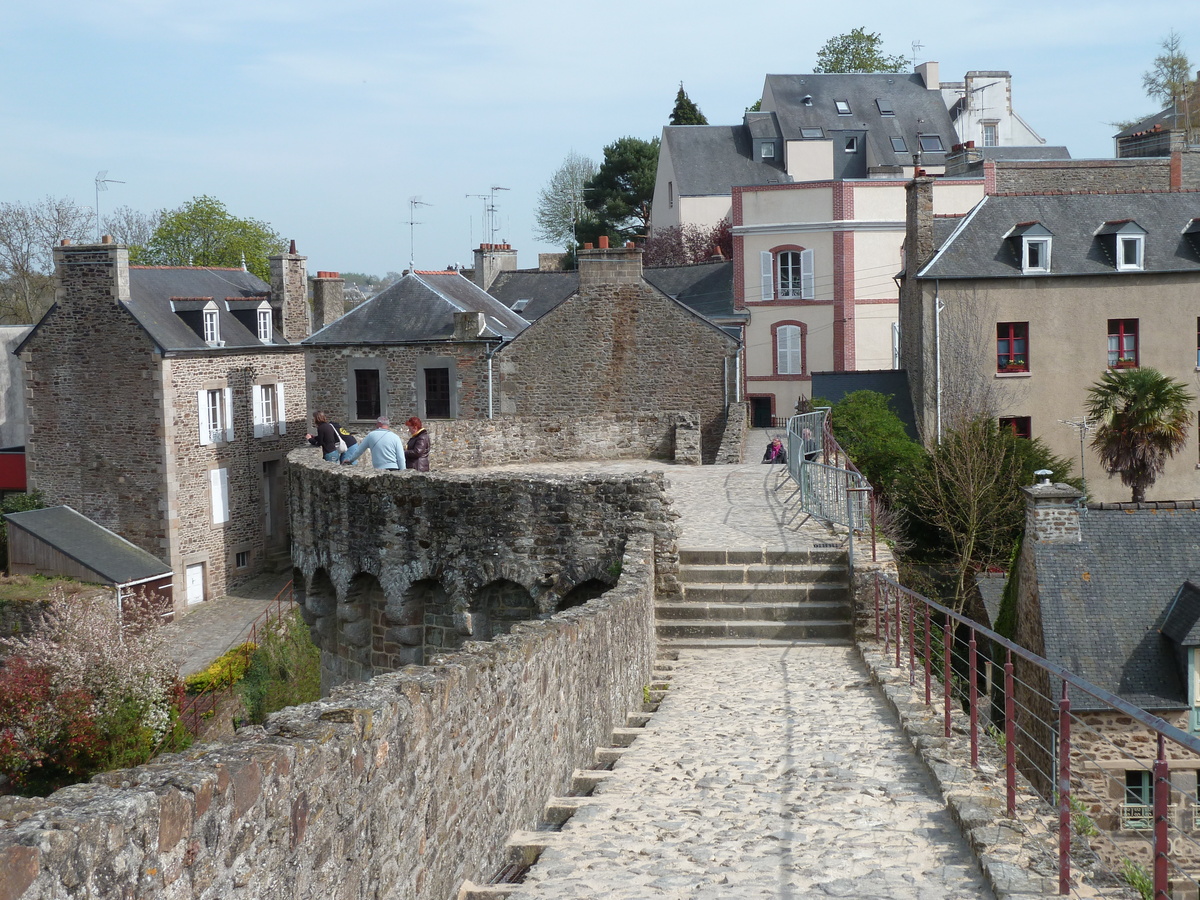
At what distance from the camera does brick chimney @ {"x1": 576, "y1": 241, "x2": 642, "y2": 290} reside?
26.6 meters

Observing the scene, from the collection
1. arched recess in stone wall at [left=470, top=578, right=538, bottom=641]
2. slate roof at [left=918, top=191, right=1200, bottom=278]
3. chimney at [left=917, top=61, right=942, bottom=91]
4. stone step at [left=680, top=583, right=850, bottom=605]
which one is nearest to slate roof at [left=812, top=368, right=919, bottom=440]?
slate roof at [left=918, top=191, right=1200, bottom=278]

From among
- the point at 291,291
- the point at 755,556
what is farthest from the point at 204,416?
the point at 755,556

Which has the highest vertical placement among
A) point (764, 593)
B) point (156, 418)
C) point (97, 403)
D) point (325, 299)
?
point (325, 299)

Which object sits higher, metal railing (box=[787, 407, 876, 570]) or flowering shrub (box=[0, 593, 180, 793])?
metal railing (box=[787, 407, 876, 570])

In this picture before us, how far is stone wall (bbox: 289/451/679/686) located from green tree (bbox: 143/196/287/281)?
51.5m

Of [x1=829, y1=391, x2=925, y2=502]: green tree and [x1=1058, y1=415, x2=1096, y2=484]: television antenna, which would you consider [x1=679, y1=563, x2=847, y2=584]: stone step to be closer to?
[x1=829, y1=391, x2=925, y2=502]: green tree

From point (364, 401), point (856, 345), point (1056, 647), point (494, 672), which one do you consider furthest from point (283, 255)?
point (494, 672)

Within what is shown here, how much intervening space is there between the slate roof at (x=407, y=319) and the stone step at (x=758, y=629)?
64.4 ft

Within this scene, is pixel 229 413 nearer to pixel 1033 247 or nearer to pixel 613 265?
pixel 613 265

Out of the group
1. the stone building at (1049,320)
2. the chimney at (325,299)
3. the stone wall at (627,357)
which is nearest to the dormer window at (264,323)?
the chimney at (325,299)

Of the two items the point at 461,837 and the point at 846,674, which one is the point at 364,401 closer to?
the point at 846,674

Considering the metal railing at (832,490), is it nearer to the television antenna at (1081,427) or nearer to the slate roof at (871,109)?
the television antenna at (1081,427)

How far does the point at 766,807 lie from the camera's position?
20.8 feet

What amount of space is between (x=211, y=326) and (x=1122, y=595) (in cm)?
2737
